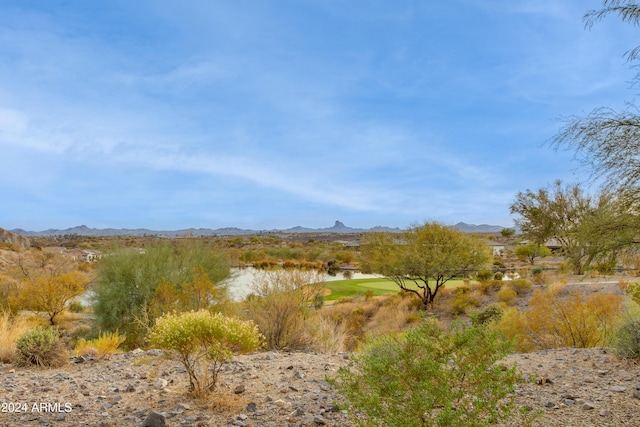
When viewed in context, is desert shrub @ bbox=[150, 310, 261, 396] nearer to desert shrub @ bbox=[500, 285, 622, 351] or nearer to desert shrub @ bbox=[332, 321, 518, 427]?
desert shrub @ bbox=[332, 321, 518, 427]

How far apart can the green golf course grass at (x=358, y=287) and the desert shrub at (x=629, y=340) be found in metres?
24.2

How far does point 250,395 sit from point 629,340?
20.1ft

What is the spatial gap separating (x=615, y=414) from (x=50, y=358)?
888cm

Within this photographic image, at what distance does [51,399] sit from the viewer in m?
6.32

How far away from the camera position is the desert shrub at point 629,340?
760 centimetres

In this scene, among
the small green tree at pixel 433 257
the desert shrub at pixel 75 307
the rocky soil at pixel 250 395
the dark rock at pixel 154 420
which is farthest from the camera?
the small green tree at pixel 433 257

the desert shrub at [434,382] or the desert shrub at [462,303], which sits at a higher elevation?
the desert shrub at [434,382]

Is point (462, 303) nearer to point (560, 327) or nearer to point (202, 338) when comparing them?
point (560, 327)

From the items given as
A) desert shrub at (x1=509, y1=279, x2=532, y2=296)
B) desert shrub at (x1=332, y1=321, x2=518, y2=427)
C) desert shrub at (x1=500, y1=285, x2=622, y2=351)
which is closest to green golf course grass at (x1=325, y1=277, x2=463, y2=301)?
desert shrub at (x1=509, y1=279, x2=532, y2=296)

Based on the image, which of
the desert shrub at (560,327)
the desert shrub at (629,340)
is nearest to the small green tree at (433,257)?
the desert shrub at (560,327)

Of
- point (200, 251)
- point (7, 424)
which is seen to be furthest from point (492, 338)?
point (200, 251)

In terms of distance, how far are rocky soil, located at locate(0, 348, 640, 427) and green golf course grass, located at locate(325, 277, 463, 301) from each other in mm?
24106

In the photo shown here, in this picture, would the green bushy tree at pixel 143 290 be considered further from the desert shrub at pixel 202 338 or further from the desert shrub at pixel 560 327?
the desert shrub at pixel 560 327

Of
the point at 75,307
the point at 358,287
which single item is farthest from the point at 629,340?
the point at 358,287
